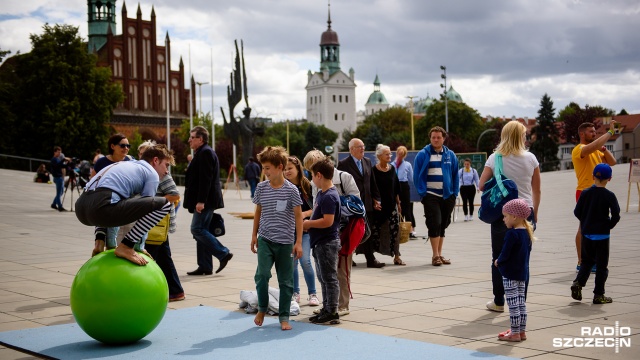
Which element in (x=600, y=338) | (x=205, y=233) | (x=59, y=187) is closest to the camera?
(x=600, y=338)

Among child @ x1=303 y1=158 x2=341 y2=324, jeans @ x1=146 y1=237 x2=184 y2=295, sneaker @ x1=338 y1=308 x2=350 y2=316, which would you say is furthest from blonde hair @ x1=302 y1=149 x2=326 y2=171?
jeans @ x1=146 y1=237 x2=184 y2=295

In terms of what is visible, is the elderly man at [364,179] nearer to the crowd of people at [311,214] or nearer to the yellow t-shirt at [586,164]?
the crowd of people at [311,214]

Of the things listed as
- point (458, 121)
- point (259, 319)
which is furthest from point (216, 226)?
point (458, 121)

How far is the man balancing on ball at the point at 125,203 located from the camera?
661 cm

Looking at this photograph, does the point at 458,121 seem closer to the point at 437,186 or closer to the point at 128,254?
the point at 437,186

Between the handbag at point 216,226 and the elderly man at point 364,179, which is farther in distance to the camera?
the elderly man at point 364,179

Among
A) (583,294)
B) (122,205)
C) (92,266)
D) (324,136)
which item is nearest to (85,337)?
(92,266)

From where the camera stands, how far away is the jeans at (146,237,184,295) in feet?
30.0

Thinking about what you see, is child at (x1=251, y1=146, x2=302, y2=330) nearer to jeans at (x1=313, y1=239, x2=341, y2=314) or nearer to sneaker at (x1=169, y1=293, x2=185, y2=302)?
jeans at (x1=313, y1=239, x2=341, y2=314)

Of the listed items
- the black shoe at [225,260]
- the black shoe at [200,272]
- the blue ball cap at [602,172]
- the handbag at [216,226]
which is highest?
the blue ball cap at [602,172]

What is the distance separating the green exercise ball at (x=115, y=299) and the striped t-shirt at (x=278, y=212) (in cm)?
126

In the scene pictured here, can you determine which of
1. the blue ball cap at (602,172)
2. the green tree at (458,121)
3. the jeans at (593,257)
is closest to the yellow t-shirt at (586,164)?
the blue ball cap at (602,172)

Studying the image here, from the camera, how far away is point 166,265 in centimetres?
916

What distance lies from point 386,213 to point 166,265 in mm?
4004
